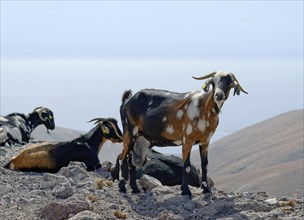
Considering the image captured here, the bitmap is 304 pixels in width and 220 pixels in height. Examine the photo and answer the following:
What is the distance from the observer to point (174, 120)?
14273 mm

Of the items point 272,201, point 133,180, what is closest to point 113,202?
point 133,180

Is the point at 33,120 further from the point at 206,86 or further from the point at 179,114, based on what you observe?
the point at 206,86

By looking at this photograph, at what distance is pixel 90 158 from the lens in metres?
17.8

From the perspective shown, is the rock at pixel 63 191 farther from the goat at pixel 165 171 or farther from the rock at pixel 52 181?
the goat at pixel 165 171

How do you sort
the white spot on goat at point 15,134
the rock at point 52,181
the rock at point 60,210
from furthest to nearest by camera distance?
the white spot on goat at point 15,134
the rock at point 52,181
the rock at point 60,210

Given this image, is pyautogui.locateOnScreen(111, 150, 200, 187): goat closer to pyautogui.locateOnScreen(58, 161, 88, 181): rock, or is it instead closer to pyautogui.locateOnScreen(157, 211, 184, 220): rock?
pyautogui.locateOnScreen(58, 161, 88, 181): rock

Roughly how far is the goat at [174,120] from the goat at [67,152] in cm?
228

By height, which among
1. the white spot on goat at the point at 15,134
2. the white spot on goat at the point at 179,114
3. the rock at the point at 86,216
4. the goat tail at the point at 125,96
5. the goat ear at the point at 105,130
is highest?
the goat tail at the point at 125,96

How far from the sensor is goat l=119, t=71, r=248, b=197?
13.8m

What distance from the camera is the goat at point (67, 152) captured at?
1681 centimetres

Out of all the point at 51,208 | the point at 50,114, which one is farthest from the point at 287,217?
the point at 50,114

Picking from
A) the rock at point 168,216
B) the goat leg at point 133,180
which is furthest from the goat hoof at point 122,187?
the rock at point 168,216

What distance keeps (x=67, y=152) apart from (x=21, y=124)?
7879 millimetres

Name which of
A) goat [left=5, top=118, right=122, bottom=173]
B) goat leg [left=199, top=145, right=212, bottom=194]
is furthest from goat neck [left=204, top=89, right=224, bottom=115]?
goat [left=5, top=118, right=122, bottom=173]
